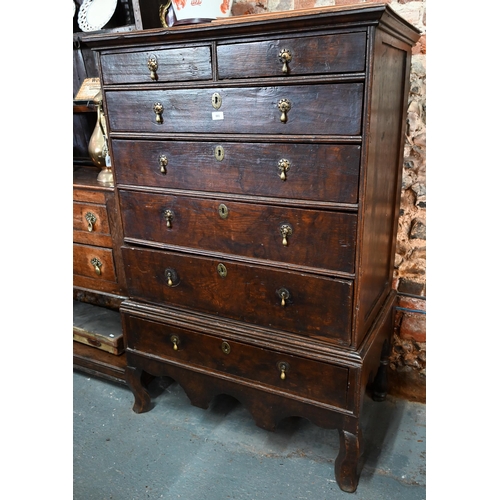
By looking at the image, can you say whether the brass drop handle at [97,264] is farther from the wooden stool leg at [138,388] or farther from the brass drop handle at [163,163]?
the brass drop handle at [163,163]

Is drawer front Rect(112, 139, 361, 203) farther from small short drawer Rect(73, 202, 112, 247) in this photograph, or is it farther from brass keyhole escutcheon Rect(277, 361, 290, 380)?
brass keyhole escutcheon Rect(277, 361, 290, 380)

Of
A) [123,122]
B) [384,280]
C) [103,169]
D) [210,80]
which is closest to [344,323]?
[384,280]

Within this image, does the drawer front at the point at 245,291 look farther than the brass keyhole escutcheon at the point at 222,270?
No

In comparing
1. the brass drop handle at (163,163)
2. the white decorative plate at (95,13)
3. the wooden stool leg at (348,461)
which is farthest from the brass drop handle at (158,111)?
the wooden stool leg at (348,461)

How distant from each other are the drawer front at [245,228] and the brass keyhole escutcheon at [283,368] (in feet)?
1.32

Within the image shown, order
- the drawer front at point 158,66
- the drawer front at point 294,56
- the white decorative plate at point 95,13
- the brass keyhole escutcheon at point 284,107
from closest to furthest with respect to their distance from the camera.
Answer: the drawer front at point 294,56
the brass keyhole escutcheon at point 284,107
the drawer front at point 158,66
the white decorative plate at point 95,13

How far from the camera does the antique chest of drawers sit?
1391 mm

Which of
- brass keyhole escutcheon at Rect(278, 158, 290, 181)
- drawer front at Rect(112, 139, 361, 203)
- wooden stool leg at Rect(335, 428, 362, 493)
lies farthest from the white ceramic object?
wooden stool leg at Rect(335, 428, 362, 493)

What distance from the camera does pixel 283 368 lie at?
1739 millimetres

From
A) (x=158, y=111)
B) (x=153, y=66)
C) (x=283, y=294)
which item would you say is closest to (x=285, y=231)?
(x=283, y=294)

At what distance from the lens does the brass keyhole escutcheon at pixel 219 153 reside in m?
1.61

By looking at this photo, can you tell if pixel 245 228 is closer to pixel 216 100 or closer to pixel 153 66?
pixel 216 100

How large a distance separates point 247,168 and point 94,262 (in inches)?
42.4

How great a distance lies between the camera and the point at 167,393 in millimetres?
2377
